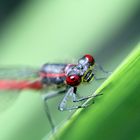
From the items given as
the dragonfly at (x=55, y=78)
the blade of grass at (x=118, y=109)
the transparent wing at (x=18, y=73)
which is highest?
the transparent wing at (x=18, y=73)

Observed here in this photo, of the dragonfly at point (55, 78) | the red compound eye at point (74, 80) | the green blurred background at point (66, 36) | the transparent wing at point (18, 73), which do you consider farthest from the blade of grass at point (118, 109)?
the transparent wing at point (18, 73)

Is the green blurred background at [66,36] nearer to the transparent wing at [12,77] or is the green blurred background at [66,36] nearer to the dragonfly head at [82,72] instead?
the transparent wing at [12,77]

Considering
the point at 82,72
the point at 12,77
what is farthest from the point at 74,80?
the point at 12,77

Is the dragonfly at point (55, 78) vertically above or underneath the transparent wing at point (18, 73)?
underneath

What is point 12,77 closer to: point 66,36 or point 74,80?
point 66,36

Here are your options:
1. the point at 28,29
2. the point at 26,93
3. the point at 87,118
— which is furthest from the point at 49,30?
the point at 87,118
